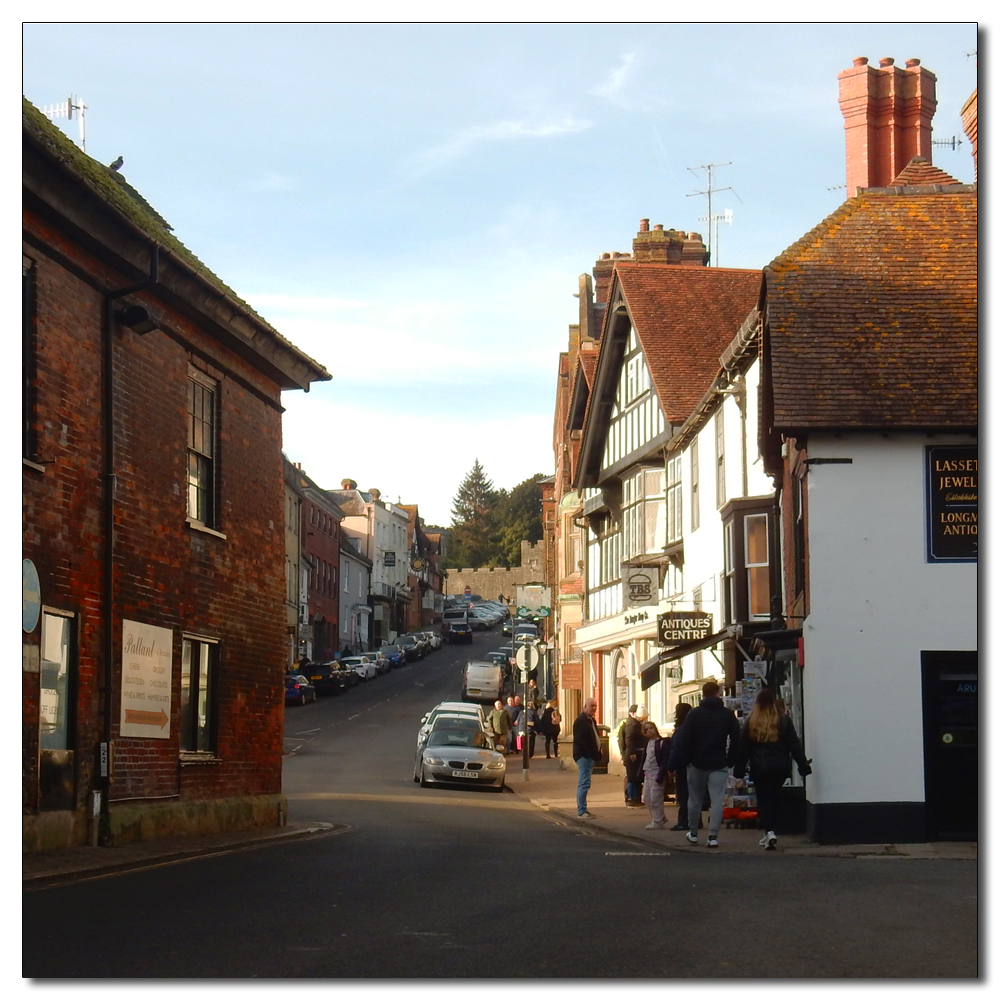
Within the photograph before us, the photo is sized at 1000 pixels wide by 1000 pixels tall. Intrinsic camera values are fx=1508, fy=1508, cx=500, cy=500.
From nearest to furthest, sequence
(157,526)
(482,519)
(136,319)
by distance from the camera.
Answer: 1. (136,319)
2. (157,526)
3. (482,519)

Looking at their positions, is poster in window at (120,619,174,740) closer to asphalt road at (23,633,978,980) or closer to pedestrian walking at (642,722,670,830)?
asphalt road at (23,633,978,980)

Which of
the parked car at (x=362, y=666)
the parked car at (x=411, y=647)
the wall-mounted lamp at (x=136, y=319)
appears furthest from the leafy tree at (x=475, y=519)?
the wall-mounted lamp at (x=136, y=319)

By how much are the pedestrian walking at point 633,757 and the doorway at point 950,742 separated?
8307 millimetres

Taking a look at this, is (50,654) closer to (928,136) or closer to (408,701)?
(928,136)

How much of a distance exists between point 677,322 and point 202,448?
1882cm

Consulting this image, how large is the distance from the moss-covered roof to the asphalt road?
20.3ft

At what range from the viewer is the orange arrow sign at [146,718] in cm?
1591

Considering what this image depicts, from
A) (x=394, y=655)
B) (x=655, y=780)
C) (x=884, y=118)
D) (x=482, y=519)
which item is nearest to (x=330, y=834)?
(x=655, y=780)

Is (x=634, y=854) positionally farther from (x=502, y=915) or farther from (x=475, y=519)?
(x=475, y=519)

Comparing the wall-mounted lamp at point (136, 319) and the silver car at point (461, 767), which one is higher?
the wall-mounted lamp at point (136, 319)

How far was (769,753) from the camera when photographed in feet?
55.4

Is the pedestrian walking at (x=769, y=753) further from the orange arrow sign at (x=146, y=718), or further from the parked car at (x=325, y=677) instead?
the parked car at (x=325, y=677)

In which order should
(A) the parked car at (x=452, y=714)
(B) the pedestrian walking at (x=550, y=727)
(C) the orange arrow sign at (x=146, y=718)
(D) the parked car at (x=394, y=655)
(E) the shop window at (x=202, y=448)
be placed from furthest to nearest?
(D) the parked car at (x=394, y=655) < (B) the pedestrian walking at (x=550, y=727) < (A) the parked car at (x=452, y=714) < (E) the shop window at (x=202, y=448) < (C) the orange arrow sign at (x=146, y=718)

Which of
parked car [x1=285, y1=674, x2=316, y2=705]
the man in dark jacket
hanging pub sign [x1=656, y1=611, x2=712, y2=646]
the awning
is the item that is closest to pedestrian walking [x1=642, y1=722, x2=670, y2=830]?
the awning
